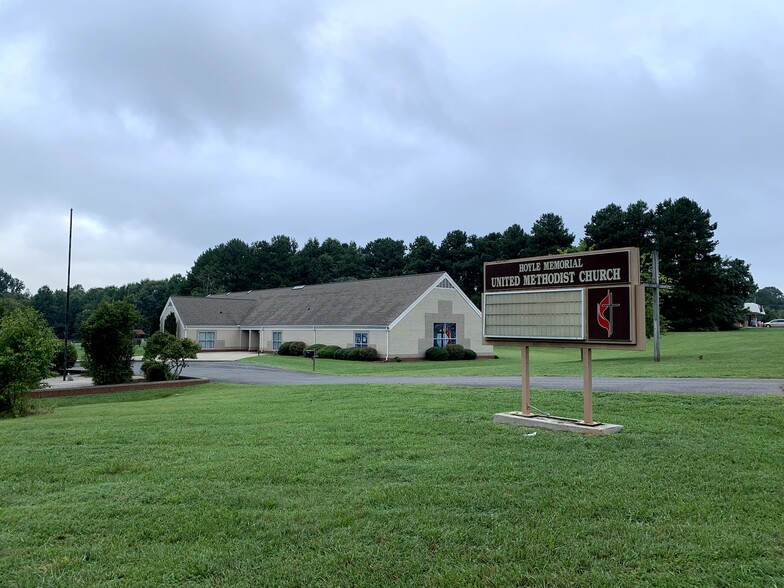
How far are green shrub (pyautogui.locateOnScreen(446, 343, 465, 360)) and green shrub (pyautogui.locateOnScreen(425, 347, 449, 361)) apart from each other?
38 cm

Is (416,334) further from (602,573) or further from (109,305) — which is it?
(602,573)

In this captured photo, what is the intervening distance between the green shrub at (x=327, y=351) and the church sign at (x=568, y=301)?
29725 mm

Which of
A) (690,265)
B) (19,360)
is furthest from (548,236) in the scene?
(19,360)

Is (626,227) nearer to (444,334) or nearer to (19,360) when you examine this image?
(444,334)

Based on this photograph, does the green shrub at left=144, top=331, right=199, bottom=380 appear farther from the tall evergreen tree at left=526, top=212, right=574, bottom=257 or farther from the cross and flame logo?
the tall evergreen tree at left=526, top=212, right=574, bottom=257

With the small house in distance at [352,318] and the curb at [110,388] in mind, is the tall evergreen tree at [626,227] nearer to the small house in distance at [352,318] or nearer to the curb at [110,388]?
the small house in distance at [352,318]

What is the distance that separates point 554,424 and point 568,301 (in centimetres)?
201

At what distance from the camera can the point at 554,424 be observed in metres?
9.47

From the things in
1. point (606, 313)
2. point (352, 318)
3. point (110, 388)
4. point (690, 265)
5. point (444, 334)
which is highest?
point (690, 265)

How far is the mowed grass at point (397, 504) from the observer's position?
14.1 feet

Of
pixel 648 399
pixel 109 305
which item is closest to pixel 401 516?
pixel 648 399

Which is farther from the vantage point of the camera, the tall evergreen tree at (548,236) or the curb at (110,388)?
the tall evergreen tree at (548,236)

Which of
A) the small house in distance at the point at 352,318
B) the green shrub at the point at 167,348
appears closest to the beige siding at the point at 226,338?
the small house in distance at the point at 352,318

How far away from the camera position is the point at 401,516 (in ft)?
17.5
